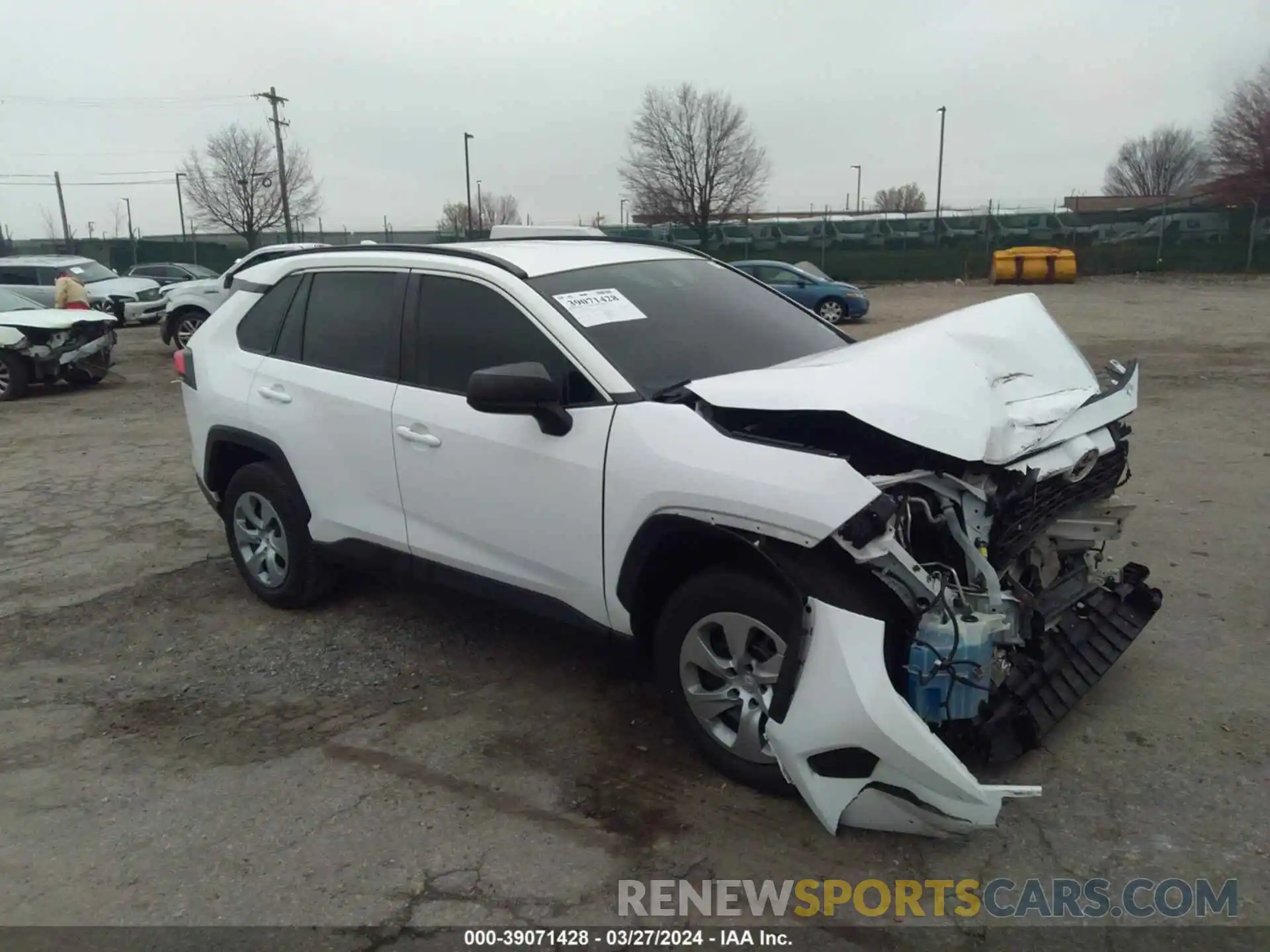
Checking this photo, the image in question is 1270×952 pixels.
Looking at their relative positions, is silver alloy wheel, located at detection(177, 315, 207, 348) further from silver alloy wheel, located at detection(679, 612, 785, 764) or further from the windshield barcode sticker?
silver alloy wheel, located at detection(679, 612, 785, 764)

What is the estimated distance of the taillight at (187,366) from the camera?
5.22m

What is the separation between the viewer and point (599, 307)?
3818mm

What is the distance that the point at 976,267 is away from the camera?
118 ft

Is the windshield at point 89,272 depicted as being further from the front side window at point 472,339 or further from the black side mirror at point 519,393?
the black side mirror at point 519,393

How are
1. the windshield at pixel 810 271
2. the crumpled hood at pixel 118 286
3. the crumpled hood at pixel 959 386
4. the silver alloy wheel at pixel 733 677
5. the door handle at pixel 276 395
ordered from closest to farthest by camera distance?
the crumpled hood at pixel 959 386, the silver alloy wheel at pixel 733 677, the door handle at pixel 276 395, the crumpled hood at pixel 118 286, the windshield at pixel 810 271

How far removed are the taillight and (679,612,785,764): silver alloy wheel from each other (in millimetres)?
3361

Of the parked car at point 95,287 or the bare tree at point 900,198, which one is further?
the bare tree at point 900,198

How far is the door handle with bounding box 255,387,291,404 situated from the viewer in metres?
4.60

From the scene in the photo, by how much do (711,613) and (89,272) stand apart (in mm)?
23977

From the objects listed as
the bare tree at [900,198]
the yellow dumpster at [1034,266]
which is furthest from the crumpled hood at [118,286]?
the bare tree at [900,198]

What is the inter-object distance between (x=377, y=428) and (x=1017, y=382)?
102 inches

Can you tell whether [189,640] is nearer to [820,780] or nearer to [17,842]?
[17,842]

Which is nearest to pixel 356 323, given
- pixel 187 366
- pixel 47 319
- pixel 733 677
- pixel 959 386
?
pixel 187 366

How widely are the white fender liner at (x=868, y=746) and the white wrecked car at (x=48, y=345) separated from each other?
13.0 meters
